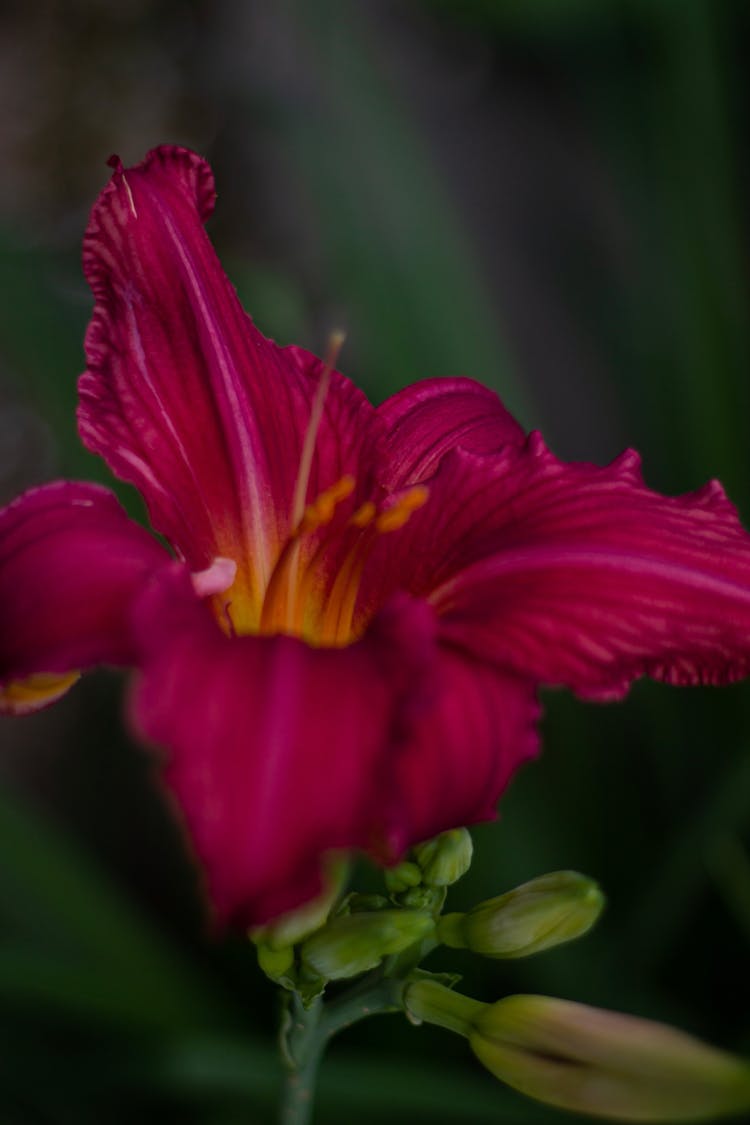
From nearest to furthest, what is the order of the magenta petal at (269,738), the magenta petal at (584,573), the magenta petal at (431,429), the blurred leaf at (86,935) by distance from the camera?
the magenta petal at (269,738) < the magenta petal at (584,573) < the magenta petal at (431,429) < the blurred leaf at (86,935)

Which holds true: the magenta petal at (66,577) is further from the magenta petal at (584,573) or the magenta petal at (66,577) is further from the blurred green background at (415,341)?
the blurred green background at (415,341)

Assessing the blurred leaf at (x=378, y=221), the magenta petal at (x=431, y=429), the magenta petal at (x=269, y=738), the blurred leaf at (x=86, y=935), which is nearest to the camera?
the magenta petal at (x=269, y=738)

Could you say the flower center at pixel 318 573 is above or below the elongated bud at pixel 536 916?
above

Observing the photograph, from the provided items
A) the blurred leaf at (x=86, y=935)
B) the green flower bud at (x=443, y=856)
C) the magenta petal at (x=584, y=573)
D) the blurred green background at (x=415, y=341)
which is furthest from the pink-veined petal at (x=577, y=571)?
the blurred leaf at (x=86, y=935)

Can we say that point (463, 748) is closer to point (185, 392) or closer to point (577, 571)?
point (577, 571)

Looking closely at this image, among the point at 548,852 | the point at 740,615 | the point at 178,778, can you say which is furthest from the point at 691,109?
the point at 178,778

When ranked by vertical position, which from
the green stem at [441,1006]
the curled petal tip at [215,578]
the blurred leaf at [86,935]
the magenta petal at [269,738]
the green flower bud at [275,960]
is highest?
the magenta petal at [269,738]

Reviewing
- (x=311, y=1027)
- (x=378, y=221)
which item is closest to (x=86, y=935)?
(x=311, y=1027)

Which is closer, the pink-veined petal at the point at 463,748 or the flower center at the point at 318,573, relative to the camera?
the pink-veined petal at the point at 463,748
